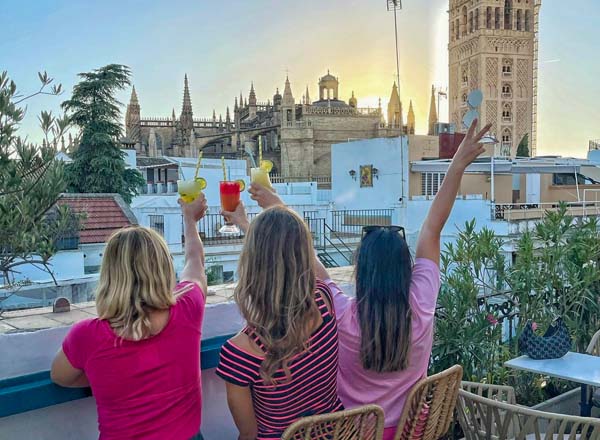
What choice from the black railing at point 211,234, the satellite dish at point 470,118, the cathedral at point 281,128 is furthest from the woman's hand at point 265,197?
the cathedral at point 281,128

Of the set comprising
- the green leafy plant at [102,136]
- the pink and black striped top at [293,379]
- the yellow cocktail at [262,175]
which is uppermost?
the green leafy plant at [102,136]

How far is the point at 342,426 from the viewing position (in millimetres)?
1505

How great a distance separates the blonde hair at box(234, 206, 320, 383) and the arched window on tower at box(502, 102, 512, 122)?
53.8m

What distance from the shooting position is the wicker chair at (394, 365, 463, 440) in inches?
66.9

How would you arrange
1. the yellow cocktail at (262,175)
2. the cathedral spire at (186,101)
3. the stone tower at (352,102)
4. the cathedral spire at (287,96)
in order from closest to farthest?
the yellow cocktail at (262,175) < the cathedral spire at (287,96) < the stone tower at (352,102) < the cathedral spire at (186,101)

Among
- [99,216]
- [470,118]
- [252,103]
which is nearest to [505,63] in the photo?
[252,103]

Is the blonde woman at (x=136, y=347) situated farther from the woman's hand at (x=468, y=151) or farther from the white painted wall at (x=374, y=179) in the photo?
the white painted wall at (x=374, y=179)

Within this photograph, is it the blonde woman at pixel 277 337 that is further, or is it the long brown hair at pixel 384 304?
the long brown hair at pixel 384 304

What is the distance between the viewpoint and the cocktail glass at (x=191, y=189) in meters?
2.07

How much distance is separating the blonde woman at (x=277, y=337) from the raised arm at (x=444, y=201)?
50cm

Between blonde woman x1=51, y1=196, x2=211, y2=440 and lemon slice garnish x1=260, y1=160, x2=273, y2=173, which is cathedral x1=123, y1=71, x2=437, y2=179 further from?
blonde woman x1=51, y1=196, x2=211, y2=440

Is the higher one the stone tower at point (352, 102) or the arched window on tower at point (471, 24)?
the arched window on tower at point (471, 24)

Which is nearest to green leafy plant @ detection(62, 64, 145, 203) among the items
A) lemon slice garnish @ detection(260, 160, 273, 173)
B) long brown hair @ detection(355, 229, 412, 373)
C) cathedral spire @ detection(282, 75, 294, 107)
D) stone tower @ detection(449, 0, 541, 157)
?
lemon slice garnish @ detection(260, 160, 273, 173)

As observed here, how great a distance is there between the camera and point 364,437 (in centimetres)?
157
